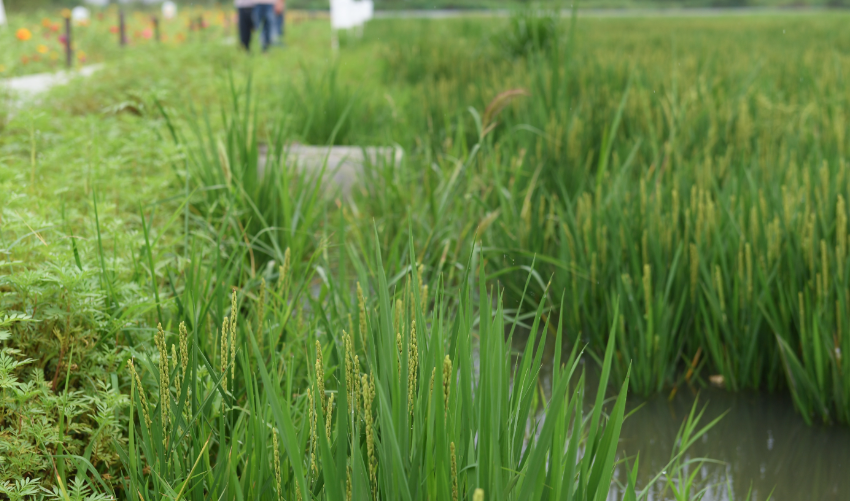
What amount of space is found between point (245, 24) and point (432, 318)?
7684 mm

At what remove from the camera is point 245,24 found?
814 cm

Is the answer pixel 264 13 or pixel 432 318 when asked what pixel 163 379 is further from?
pixel 264 13

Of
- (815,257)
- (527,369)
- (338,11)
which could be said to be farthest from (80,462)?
(338,11)

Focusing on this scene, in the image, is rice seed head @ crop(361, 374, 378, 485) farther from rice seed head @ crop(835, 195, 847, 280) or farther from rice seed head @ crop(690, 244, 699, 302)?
rice seed head @ crop(835, 195, 847, 280)

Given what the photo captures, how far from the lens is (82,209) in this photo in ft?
7.23

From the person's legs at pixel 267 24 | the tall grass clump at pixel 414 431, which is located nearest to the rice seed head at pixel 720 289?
the tall grass clump at pixel 414 431

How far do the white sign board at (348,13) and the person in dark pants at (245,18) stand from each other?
1.98m

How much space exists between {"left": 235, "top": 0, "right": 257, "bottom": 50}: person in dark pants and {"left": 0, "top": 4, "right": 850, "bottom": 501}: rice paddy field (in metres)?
4.32

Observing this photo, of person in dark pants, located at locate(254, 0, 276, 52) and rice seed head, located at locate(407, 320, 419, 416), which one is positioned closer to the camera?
rice seed head, located at locate(407, 320, 419, 416)

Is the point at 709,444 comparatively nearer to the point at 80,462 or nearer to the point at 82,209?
the point at 80,462

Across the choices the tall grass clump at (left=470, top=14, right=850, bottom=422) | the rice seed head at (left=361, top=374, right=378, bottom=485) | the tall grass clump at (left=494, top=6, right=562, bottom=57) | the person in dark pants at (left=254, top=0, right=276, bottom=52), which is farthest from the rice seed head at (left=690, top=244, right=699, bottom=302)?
the person in dark pants at (left=254, top=0, right=276, bottom=52)

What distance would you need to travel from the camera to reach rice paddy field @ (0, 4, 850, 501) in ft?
3.31

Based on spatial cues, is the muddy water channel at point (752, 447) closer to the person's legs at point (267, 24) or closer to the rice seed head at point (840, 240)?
the rice seed head at point (840, 240)

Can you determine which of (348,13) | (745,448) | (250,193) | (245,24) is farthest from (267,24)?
(745,448)
